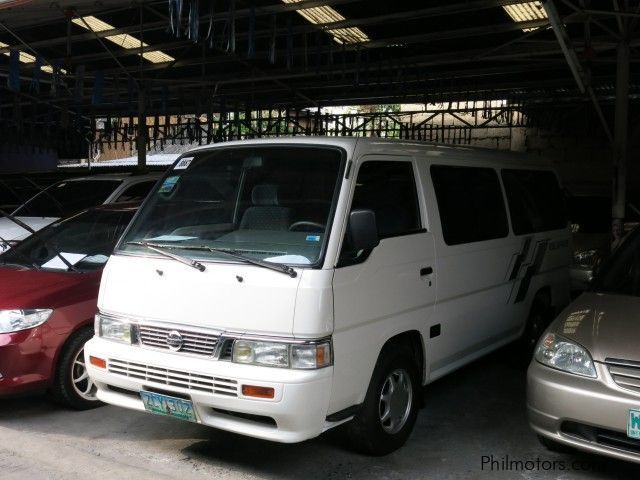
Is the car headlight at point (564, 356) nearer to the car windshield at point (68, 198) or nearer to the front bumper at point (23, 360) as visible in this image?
the front bumper at point (23, 360)

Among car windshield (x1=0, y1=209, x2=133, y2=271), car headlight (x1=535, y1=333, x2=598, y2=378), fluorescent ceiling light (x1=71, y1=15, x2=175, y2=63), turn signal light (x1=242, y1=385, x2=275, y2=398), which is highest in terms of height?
fluorescent ceiling light (x1=71, y1=15, x2=175, y2=63)

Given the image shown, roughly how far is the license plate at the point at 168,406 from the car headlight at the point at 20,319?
132 centimetres

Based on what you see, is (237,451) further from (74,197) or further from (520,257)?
(74,197)

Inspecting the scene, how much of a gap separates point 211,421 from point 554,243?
4.20m

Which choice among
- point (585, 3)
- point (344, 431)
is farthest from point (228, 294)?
point (585, 3)

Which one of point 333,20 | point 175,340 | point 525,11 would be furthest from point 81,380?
point 525,11

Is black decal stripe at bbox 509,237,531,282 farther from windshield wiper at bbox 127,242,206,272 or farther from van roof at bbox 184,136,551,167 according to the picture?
windshield wiper at bbox 127,242,206,272

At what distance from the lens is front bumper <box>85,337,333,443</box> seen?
10.9ft

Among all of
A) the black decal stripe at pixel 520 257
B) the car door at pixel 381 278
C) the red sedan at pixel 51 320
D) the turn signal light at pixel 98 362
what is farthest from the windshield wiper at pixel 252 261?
the black decal stripe at pixel 520 257

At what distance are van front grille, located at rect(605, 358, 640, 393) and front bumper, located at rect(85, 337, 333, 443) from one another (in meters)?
1.54

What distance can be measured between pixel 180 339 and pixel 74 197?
559 centimetres

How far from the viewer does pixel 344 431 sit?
13.1 feet

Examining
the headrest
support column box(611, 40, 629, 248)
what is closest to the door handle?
the headrest

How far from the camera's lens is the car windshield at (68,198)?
27.2 feet
